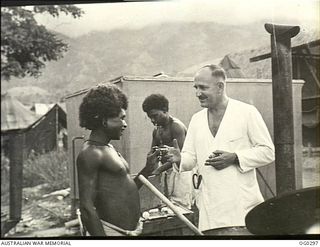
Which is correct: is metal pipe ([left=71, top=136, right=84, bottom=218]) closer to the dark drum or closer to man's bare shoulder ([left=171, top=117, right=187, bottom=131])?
man's bare shoulder ([left=171, top=117, right=187, bottom=131])

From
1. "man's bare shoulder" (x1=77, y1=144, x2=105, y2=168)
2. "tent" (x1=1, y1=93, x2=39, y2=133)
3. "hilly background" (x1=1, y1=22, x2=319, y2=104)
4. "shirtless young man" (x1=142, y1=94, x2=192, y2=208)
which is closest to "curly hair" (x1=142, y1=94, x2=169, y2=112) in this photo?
"shirtless young man" (x1=142, y1=94, x2=192, y2=208)

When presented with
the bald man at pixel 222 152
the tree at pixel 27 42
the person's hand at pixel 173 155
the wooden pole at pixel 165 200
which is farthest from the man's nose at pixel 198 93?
the tree at pixel 27 42

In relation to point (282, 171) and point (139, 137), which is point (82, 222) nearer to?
point (139, 137)

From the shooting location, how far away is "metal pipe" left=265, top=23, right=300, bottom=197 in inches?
132

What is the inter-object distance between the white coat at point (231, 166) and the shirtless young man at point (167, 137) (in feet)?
0.26

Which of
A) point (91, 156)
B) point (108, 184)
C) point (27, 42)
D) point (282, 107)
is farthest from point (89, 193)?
point (282, 107)

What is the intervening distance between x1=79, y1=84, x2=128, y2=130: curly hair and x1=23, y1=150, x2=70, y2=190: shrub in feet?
1.03

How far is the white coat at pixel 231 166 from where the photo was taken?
3.34 m

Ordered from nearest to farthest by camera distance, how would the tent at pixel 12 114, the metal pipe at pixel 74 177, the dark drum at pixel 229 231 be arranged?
1. the dark drum at pixel 229 231
2. the metal pipe at pixel 74 177
3. the tent at pixel 12 114

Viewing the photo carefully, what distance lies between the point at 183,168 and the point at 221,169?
0.85ft

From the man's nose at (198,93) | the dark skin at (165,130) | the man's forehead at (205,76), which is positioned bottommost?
the dark skin at (165,130)

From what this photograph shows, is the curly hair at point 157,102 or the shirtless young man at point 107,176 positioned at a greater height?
the curly hair at point 157,102

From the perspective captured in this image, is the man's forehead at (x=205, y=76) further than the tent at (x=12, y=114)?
No

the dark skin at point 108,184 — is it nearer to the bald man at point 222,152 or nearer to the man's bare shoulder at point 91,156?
the man's bare shoulder at point 91,156
